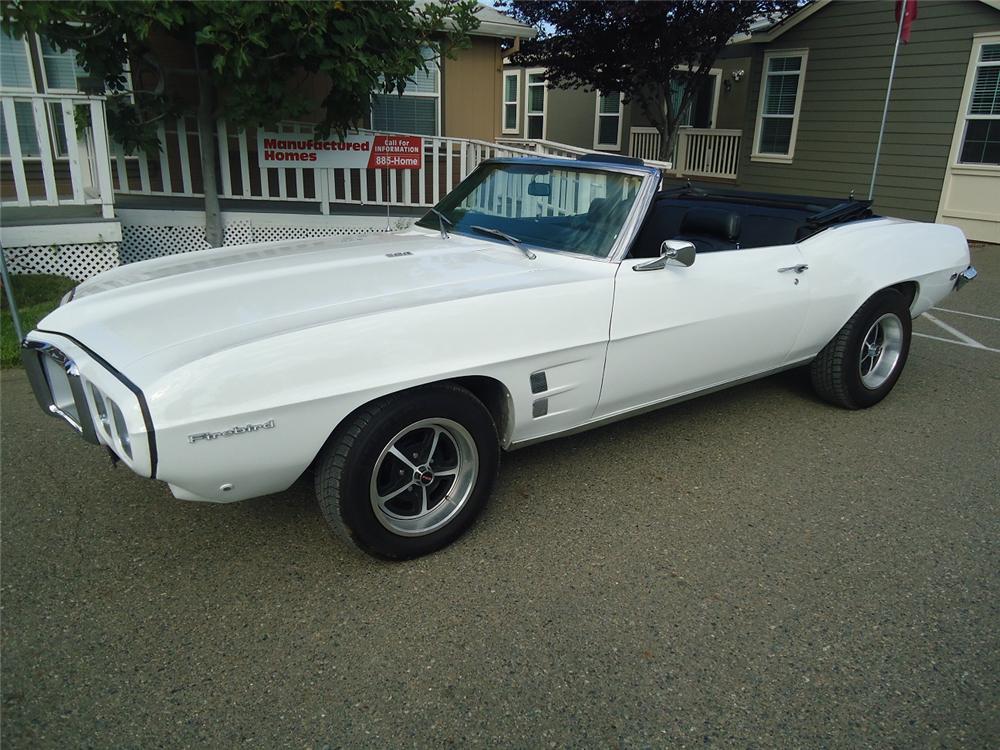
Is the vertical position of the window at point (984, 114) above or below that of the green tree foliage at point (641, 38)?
below

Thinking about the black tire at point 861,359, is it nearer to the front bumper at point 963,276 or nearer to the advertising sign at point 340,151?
the front bumper at point 963,276

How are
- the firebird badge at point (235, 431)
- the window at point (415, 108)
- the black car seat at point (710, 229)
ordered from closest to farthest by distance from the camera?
the firebird badge at point (235, 431)
the black car seat at point (710, 229)
the window at point (415, 108)

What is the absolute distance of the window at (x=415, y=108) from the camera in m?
10.8

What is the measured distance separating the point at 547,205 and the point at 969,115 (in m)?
11.4

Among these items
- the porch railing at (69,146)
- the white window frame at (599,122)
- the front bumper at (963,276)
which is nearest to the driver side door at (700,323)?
the front bumper at (963,276)

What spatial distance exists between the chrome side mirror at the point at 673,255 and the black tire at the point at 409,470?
1108 mm

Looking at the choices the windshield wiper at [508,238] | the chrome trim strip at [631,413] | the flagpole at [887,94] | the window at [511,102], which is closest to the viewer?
the chrome trim strip at [631,413]

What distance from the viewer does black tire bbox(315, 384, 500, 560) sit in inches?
105

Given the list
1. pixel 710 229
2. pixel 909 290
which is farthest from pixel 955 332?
pixel 710 229

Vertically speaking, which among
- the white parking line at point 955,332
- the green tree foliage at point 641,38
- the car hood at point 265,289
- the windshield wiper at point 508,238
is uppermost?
the green tree foliage at point 641,38

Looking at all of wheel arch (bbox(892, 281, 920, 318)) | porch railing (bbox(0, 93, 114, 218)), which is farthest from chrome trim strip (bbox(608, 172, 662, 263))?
porch railing (bbox(0, 93, 114, 218))

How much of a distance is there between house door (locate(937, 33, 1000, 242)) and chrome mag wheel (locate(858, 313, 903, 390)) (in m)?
8.85

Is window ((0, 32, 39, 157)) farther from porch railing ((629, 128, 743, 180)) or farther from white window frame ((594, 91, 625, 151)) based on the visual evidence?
white window frame ((594, 91, 625, 151))

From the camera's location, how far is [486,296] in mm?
2980
